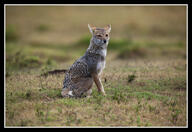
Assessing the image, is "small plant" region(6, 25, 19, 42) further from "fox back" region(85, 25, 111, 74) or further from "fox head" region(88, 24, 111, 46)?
"fox head" region(88, 24, 111, 46)

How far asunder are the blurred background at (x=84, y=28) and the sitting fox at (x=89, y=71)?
10439 mm

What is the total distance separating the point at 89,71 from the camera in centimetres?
958

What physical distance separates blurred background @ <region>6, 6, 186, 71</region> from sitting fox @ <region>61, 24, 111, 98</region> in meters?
10.4

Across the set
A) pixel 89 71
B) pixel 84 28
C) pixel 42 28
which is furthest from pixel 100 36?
pixel 42 28

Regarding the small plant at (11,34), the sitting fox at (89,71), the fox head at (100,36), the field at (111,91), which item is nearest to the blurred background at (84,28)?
the small plant at (11,34)

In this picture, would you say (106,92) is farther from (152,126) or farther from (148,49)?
(148,49)

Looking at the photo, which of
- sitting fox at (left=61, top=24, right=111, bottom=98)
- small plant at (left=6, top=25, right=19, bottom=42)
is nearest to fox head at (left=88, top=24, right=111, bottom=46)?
sitting fox at (left=61, top=24, right=111, bottom=98)

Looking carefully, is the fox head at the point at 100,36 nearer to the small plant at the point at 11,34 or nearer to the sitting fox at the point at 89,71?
the sitting fox at the point at 89,71

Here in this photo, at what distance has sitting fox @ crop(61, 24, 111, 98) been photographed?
951 centimetres

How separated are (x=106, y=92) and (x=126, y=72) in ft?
10.1

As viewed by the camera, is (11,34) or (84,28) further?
(84,28)

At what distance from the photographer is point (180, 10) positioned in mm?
31234

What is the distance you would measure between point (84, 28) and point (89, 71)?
20.4 metres

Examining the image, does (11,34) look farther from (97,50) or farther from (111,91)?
(97,50)
